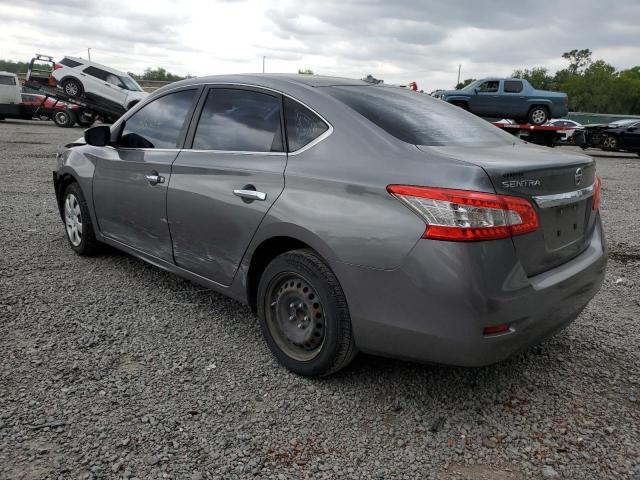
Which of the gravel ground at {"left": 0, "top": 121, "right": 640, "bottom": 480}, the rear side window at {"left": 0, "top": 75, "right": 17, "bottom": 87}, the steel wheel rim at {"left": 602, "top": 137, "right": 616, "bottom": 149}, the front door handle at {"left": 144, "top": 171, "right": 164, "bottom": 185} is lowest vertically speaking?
the gravel ground at {"left": 0, "top": 121, "right": 640, "bottom": 480}

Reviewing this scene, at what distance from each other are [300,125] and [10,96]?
23.4 m

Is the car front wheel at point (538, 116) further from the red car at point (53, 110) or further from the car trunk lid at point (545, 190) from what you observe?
the car trunk lid at point (545, 190)

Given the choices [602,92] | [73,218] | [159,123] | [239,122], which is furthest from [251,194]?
[602,92]

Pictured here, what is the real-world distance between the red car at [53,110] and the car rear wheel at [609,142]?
2044 cm

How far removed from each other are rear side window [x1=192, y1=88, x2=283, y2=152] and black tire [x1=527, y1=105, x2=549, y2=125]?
58.9 ft

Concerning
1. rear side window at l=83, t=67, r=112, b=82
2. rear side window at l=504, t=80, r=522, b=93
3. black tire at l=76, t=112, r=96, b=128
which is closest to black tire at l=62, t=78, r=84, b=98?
rear side window at l=83, t=67, r=112, b=82

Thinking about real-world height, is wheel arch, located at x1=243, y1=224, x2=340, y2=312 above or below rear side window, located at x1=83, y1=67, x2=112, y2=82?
below

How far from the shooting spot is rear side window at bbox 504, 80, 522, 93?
742 inches

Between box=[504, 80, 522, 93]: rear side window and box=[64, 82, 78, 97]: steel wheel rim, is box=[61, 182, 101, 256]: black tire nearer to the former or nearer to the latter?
box=[504, 80, 522, 93]: rear side window

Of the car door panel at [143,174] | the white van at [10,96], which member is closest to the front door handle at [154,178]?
the car door panel at [143,174]

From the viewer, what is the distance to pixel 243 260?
3061 mm

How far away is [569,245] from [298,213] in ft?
4.51

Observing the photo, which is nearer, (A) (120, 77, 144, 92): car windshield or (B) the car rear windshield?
(B) the car rear windshield

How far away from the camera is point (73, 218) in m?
4.84
